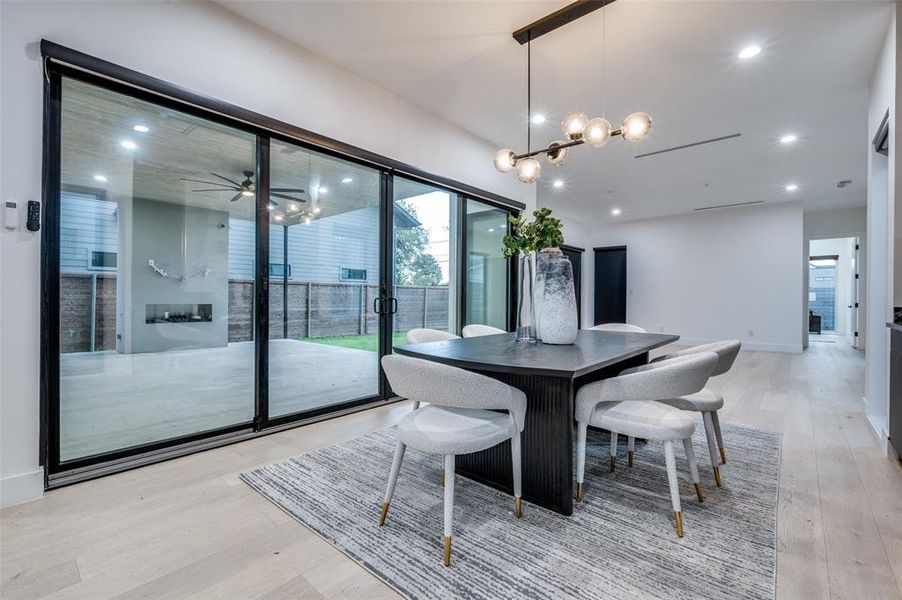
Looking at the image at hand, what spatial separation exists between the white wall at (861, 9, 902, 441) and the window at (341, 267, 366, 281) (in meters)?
3.82

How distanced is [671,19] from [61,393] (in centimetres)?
425

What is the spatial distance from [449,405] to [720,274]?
27.8 ft

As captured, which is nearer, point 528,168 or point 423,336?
point 423,336

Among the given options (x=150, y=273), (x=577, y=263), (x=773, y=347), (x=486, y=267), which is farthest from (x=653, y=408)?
(x=577, y=263)

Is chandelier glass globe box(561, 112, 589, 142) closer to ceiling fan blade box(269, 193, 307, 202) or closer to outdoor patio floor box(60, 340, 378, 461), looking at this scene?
ceiling fan blade box(269, 193, 307, 202)

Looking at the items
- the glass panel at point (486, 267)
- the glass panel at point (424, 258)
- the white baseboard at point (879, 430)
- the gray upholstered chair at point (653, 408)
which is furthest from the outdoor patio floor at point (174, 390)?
the white baseboard at point (879, 430)

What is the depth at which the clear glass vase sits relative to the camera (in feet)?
7.86

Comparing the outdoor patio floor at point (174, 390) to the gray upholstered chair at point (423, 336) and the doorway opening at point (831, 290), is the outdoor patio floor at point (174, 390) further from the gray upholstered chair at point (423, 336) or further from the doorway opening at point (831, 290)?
the doorway opening at point (831, 290)

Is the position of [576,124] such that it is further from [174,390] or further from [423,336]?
[174,390]

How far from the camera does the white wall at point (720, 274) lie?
7.34 meters

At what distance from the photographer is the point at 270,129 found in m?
2.80

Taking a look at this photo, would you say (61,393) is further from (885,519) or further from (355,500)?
(885,519)

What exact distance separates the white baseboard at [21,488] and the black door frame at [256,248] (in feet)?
0.27

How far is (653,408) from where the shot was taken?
1.87 metres
